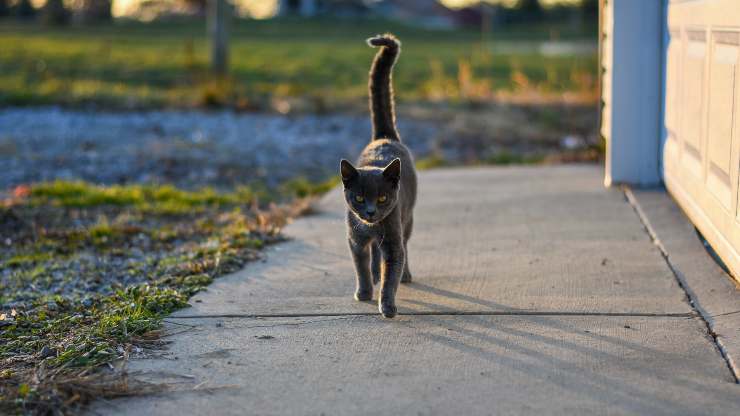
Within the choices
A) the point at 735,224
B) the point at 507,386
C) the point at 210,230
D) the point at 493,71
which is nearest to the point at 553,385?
the point at 507,386

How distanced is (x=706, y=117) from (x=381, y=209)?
2.08m

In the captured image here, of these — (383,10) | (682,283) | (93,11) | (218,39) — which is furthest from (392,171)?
(383,10)

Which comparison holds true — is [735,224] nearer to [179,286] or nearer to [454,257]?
[454,257]

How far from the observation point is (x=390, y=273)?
184 inches

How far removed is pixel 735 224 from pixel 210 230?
371 cm

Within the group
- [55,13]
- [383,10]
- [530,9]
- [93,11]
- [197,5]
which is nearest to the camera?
[55,13]

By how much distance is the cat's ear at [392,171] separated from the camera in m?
4.63

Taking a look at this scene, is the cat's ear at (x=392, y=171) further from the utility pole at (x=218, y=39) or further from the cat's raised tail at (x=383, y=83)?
the utility pole at (x=218, y=39)

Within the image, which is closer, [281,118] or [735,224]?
[735,224]

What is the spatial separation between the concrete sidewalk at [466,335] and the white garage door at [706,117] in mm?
335

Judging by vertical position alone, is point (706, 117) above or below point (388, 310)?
above

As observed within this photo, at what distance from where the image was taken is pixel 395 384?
3.62 metres

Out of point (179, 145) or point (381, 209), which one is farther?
point (179, 145)

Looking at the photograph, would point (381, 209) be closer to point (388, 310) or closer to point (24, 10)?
point (388, 310)
